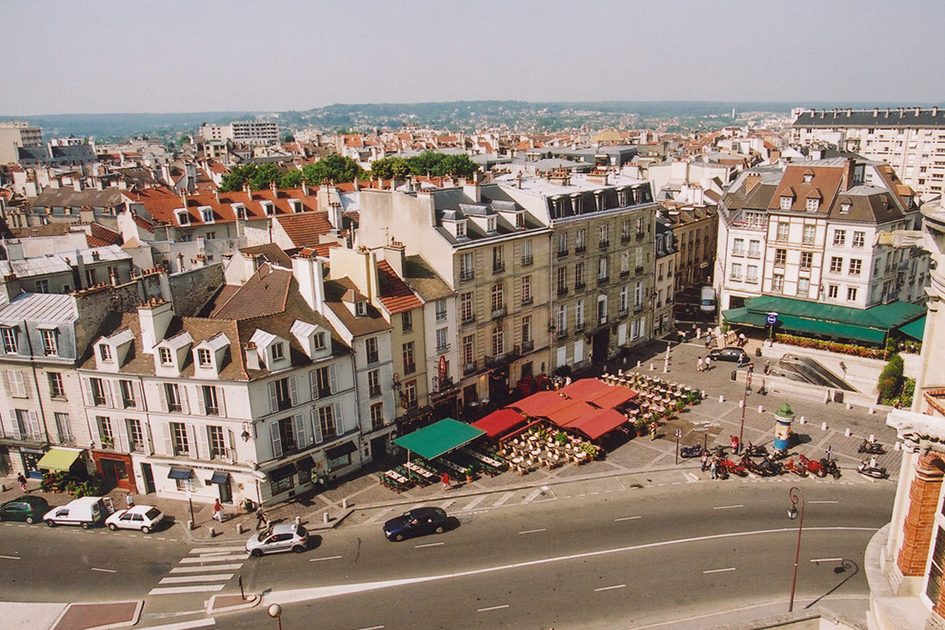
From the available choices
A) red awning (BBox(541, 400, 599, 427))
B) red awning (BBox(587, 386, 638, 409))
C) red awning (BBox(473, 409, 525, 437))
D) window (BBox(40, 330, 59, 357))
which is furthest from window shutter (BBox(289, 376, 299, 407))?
red awning (BBox(587, 386, 638, 409))

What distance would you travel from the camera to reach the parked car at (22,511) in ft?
135

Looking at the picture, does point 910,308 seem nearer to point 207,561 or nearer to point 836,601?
point 836,601

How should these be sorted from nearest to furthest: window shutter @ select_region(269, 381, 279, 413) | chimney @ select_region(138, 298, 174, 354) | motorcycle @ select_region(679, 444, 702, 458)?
window shutter @ select_region(269, 381, 279, 413) < chimney @ select_region(138, 298, 174, 354) < motorcycle @ select_region(679, 444, 702, 458)

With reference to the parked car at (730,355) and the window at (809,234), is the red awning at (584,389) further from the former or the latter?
the window at (809,234)

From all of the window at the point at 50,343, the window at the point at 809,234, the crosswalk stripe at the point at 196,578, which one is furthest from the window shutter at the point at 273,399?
the window at the point at 809,234

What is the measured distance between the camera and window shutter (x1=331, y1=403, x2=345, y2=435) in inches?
1730

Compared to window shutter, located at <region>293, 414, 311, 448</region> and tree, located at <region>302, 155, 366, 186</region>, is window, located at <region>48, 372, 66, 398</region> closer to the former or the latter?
window shutter, located at <region>293, 414, 311, 448</region>

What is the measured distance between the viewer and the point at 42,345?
143 feet

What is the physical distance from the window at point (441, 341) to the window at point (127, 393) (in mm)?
20451

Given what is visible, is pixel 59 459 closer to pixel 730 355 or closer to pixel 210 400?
pixel 210 400

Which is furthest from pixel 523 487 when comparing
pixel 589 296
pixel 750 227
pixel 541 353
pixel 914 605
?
pixel 750 227

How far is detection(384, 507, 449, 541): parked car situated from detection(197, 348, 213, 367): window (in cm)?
1413

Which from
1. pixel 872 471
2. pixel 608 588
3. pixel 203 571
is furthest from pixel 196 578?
pixel 872 471

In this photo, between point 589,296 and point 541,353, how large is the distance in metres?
7.67
